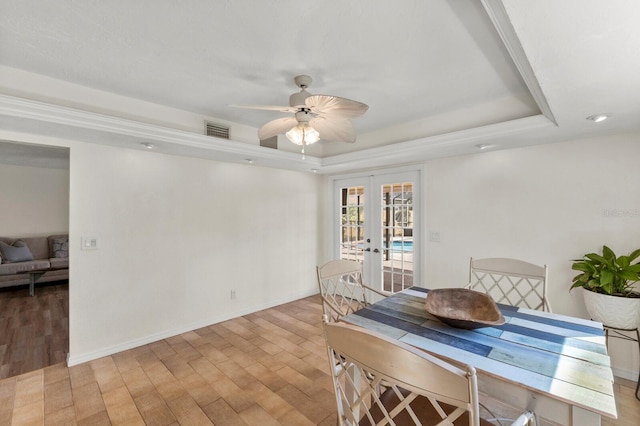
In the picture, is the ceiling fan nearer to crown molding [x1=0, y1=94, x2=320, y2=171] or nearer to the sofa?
crown molding [x1=0, y1=94, x2=320, y2=171]

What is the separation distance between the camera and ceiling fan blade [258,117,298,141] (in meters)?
2.02


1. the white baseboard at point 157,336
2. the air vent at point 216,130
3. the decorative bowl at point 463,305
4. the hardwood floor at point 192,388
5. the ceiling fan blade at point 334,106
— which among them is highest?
the air vent at point 216,130

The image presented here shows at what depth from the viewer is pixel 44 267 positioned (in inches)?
190

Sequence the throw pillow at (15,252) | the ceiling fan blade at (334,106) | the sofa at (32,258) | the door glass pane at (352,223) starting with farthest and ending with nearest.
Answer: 1. the throw pillow at (15,252)
2. the sofa at (32,258)
3. the door glass pane at (352,223)
4. the ceiling fan blade at (334,106)

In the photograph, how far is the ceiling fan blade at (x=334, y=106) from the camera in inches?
63.9

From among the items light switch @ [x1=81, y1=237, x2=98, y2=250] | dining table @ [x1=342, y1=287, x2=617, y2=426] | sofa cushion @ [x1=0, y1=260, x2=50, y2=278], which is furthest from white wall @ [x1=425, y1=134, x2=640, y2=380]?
sofa cushion @ [x1=0, y1=260, x2=50, y2=278]

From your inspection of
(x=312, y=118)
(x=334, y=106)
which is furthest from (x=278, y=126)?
(x=334, y=106)

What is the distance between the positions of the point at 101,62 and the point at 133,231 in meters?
1.67

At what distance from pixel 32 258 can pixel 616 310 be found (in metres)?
8.19

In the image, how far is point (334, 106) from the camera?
1718 mm

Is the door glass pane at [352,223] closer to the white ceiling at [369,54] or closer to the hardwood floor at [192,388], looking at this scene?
the hardwood floor at [192,388]

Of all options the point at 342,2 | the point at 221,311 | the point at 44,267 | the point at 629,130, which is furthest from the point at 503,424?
the point at 44,267

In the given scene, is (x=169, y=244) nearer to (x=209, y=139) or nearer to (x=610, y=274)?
(x=209, y=139)

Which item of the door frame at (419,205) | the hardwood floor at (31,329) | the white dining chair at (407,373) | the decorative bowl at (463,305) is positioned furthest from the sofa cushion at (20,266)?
the decorative bowl at (463,305)
